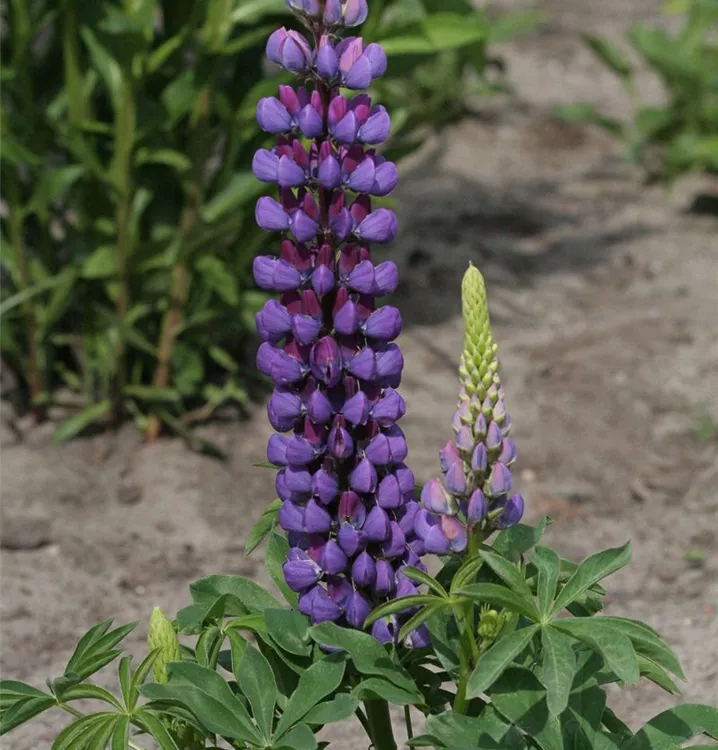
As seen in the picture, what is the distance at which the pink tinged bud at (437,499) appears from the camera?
72.3 inches

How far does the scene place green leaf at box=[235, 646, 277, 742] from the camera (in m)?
1.88

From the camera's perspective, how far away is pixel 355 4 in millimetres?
1896

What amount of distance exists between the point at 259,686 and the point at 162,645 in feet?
0.55

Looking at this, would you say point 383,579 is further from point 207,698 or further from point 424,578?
point 207,698

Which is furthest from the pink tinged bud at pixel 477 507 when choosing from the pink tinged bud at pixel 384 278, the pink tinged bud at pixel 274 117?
the pink tinged bud at pixel 274 117

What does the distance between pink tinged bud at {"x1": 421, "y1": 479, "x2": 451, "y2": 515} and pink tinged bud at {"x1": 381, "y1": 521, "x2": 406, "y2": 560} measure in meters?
0.12

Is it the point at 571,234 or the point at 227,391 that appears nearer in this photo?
the point at 227,391

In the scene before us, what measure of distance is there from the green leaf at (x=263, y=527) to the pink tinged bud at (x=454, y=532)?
35 centimetres

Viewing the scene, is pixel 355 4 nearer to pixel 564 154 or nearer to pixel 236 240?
pixel 236 240

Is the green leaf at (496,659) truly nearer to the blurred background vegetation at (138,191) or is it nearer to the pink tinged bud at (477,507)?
the pink tinged bud at (477,507)

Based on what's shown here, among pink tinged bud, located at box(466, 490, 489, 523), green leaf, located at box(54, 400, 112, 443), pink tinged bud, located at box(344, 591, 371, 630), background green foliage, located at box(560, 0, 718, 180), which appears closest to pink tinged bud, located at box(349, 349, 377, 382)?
pink tinged bud, located at box(466, 490, 489, 523)

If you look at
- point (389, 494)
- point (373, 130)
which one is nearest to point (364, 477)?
point (389, 494)

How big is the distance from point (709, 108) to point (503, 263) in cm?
137

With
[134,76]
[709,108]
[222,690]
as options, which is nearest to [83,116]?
[134,76]
